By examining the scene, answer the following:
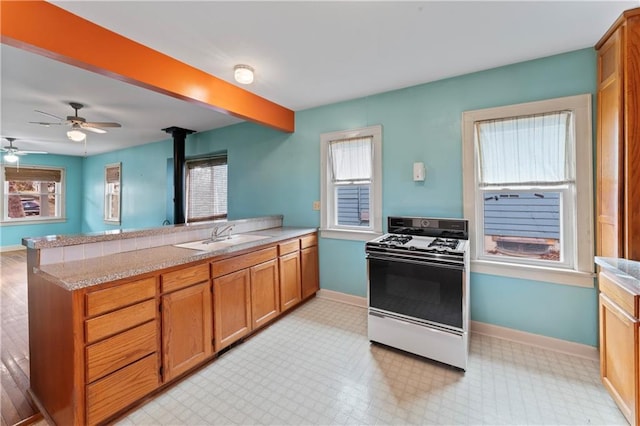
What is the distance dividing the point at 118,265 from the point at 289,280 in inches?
65.7

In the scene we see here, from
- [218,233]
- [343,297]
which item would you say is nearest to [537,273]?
[343,297]

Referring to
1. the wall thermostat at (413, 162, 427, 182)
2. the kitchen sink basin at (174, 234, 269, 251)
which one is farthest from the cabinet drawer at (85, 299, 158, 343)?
the wall thermostat at (413, 162, 427, 182)

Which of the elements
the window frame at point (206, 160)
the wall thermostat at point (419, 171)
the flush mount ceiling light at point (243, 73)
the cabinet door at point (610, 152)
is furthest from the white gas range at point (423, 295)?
the window frame at point (206, 160)

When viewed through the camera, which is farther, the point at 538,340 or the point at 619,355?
the point at 538,340

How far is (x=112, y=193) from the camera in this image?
6.59 meters

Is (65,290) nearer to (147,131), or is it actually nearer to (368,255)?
(368,255)

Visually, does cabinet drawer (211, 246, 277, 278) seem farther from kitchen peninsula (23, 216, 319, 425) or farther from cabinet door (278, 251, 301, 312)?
cabinet door (278, 251, 301, 312)

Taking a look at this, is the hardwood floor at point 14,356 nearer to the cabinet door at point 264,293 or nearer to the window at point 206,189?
the cabinet door at point 264,293

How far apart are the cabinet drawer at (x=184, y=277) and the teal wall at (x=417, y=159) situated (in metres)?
1.71

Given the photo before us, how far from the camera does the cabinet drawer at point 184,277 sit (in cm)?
182

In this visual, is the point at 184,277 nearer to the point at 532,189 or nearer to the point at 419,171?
the point at 419,171

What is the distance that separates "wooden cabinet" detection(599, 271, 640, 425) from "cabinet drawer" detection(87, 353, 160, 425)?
8.94 feet

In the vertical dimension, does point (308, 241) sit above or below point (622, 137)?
below

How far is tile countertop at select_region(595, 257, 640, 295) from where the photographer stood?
56.8 inches
